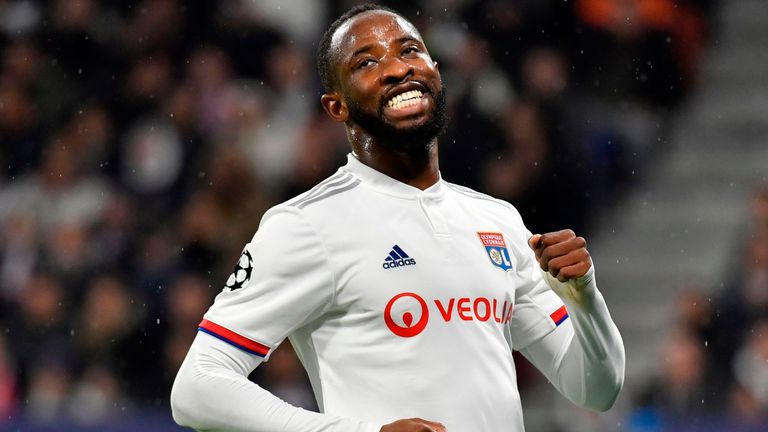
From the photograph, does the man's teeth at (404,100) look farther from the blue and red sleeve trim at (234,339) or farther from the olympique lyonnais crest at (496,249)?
the blue and red sleeve trim at (234,339)

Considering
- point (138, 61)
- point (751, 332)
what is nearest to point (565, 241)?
point (751, 332)

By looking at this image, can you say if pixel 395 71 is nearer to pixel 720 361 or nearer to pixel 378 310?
pixel 378 310

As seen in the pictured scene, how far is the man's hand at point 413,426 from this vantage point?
2861 mm

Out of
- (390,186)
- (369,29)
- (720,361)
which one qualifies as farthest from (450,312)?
(720,361)

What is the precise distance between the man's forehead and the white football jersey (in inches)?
14.2

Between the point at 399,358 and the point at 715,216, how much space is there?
6.47m

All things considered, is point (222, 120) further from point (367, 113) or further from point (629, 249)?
point (367, 113)

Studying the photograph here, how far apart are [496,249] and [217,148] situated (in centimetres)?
548

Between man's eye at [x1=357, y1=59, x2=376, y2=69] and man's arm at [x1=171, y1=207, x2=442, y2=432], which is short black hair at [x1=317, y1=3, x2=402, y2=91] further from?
man's arm at [x1=171, y1=207, x2=442, y2=432]

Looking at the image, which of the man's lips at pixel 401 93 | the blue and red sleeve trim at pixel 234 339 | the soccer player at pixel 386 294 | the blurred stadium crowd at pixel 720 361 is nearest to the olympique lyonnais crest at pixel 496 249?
the soccer player at pixel 386 294

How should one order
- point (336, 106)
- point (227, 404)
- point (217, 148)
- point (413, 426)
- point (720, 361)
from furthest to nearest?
point (217, 148) → point (720, 361) → point (336, 106) → point (227, 404) → point (413, 426)

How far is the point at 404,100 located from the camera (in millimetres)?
Result: 3275

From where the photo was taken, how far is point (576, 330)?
3.31 meters

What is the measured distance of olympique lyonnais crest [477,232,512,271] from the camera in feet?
10.9
